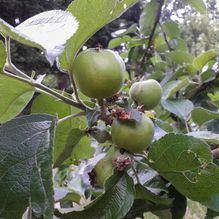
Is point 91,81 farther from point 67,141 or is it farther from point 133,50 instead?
point 133,50

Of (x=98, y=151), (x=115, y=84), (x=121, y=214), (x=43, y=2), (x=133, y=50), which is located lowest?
(x=43, y=2)

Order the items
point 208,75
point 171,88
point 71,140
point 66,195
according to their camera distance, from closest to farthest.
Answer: point 71,140
point 66,195
point 171,88
point 208,75

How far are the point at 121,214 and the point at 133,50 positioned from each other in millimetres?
1032

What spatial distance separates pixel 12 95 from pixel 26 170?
0.44ft

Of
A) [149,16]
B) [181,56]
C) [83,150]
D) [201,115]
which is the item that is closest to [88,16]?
[83,150]

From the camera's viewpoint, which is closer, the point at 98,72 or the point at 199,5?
the point at 98,72

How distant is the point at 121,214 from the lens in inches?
19.0

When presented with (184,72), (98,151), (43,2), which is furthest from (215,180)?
(43,2)

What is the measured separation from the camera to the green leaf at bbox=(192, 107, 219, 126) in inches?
30.8

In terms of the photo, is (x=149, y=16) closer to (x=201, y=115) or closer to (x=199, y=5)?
(x=199, y=5)

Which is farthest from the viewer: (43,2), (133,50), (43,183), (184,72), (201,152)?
(43,2)

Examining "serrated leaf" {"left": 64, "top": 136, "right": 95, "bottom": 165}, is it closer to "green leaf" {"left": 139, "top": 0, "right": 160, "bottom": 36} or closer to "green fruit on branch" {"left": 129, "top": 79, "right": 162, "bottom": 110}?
"green fruit on branch" {"left": 129, "top": 79, "right": 162, "bottom": 110}

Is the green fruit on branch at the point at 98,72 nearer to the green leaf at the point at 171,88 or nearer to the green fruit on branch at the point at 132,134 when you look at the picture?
the green fruit on branch at the point at 132,134

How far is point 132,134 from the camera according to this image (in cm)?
48
